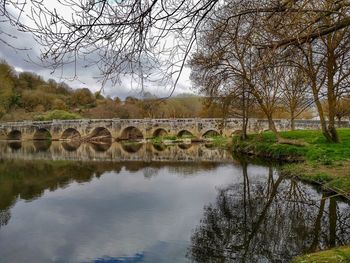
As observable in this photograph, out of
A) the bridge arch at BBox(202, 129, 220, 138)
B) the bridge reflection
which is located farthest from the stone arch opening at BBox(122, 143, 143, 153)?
the bridge arch at BBox(202, 129, 220, 138)

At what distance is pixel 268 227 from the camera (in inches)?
324

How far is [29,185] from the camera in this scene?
15711mm

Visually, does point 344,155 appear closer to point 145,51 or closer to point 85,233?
point 85,233

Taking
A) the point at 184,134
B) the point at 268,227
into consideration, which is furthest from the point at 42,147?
the point at 268,227

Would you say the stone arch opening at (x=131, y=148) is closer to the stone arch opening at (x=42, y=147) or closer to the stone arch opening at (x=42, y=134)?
the stone arch opening at (x=42, y=147)

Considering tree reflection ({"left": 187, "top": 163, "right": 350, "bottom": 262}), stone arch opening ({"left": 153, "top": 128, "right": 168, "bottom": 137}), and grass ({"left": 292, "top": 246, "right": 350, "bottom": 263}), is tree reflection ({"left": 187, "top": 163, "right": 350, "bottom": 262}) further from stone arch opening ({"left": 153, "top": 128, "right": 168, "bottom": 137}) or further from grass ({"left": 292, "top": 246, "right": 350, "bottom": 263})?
stone arch opening ({"left": 153, "top": 128, "right": 168, "bottom": 137})

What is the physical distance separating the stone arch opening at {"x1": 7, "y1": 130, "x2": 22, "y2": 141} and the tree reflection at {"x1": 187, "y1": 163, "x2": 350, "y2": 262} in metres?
59.0

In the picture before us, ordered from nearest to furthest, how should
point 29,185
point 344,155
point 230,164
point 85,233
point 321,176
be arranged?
point 85,233 → point 321,176 → point 344,155 → point 29,185 → point 230,164

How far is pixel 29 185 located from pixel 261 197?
9.73 metres

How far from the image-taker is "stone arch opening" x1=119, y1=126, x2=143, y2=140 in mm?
60450

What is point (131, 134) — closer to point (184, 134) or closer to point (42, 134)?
point (184, 134)

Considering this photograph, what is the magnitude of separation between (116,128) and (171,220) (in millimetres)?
50600

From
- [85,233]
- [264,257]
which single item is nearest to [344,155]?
[264,257]

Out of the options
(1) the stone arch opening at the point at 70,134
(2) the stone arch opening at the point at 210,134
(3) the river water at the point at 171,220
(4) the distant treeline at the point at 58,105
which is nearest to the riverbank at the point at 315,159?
(3) the river water at the point at 171,220
